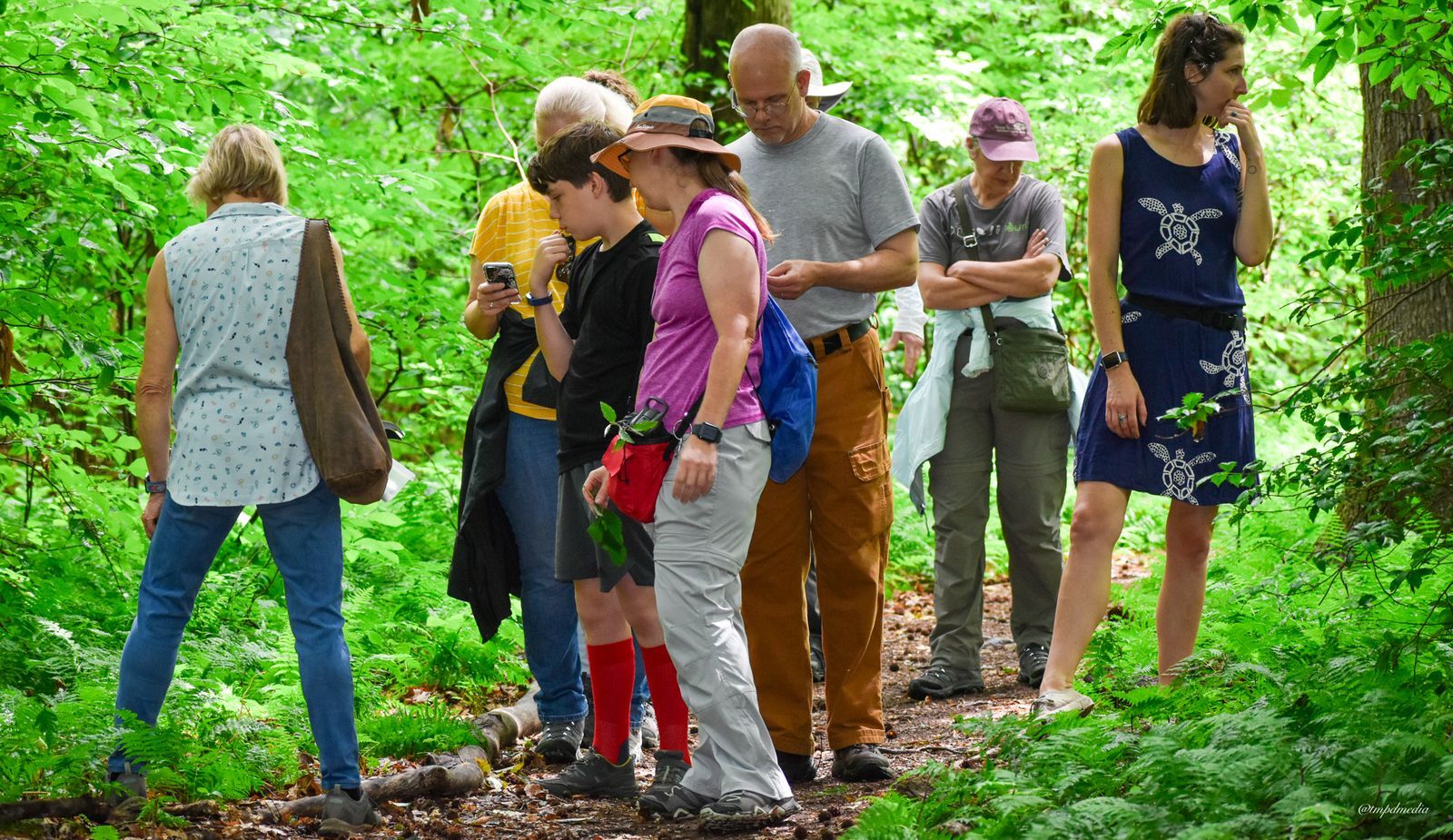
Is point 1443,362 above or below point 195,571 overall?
above

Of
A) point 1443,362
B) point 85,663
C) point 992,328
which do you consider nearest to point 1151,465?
point 1443,362

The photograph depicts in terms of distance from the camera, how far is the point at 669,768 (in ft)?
13.8

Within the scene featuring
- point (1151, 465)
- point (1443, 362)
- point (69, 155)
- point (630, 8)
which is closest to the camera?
point (1443, 362)

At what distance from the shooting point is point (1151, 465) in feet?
14.3

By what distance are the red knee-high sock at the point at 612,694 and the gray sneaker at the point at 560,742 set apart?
1.79ft

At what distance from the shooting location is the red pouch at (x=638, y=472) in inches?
148

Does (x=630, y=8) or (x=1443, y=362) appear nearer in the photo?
(x=1443, y=362)

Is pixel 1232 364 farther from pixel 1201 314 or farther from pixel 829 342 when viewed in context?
pixel 829 342

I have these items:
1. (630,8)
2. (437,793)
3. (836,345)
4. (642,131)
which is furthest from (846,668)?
(630,8)

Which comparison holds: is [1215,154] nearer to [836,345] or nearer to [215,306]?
[836,345]

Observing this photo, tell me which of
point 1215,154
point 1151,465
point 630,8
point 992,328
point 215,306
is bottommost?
point 1151,465

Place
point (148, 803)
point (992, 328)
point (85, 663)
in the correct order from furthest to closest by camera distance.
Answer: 1. point (992, 328)
2. point (85, 663)
3. point (148, 803)

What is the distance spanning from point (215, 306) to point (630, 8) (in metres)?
5.84

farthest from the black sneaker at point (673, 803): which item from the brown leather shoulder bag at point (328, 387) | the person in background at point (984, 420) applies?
the person in background at point (984, 420)
